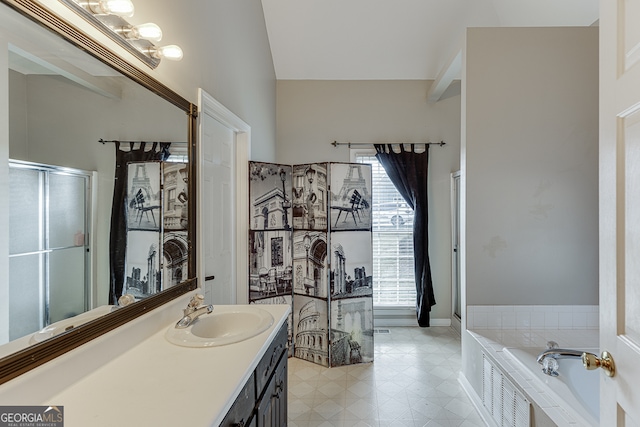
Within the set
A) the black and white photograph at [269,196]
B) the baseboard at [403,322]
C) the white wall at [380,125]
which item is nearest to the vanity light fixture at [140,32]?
the black and white photograph at [269,196]

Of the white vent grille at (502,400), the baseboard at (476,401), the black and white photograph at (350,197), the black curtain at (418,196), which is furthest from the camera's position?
the black curtain at (418,196)

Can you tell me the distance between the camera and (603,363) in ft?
2.88

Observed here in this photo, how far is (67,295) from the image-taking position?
3.20 ft

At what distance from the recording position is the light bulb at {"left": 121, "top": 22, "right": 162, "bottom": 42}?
3.87 ft

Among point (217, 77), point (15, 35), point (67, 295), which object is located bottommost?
point (67, 295)

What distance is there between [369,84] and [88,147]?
10.9ft

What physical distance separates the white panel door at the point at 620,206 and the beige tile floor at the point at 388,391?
1484 millimetres

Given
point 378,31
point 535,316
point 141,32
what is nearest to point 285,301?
point 535,316

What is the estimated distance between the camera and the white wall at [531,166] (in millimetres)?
2318

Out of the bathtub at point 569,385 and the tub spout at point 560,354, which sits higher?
the tub spout at point 560,354

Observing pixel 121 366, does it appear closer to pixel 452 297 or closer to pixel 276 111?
pixel 276 111

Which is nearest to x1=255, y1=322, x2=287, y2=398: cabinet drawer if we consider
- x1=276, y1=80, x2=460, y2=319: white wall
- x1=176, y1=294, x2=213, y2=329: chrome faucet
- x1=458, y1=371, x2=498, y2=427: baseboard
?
x1=176, y1=294, x2=213, y2=329: chrome faucet

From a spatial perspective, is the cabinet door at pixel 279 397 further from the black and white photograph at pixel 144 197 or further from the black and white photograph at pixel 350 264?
the black and white photograph at pixel 350 264

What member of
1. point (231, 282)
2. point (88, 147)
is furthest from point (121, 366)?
point (231, 282)
